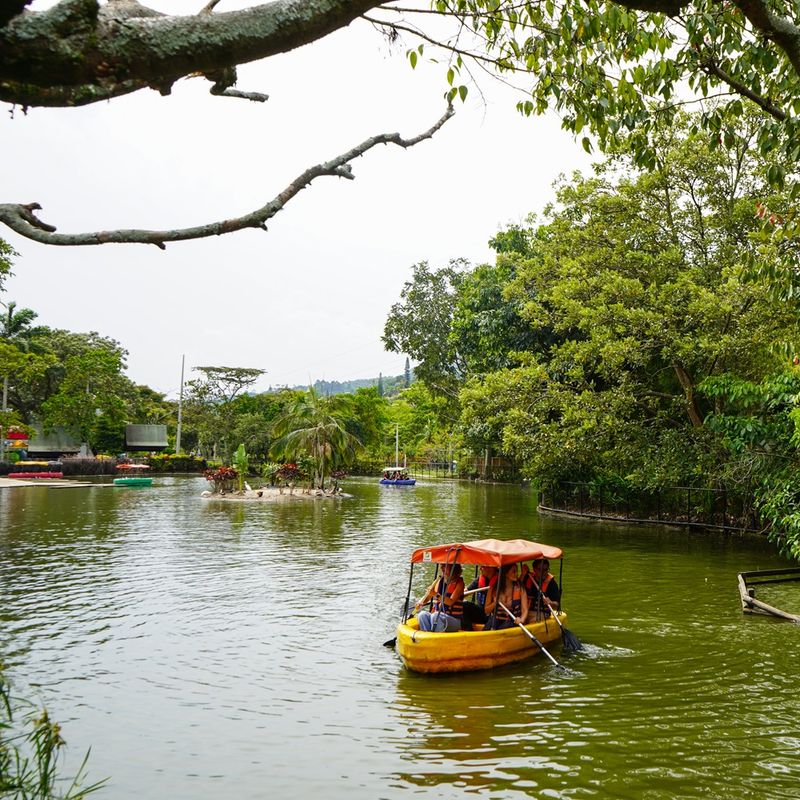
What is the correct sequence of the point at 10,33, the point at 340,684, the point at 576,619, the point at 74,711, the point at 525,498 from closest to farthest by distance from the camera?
the point at 10,33
the point at 74,711
the point at 340,684
the point at 576,619
the point at 525,498

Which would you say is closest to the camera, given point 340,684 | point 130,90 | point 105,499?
point 130,90

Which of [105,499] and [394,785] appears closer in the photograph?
[394,785]

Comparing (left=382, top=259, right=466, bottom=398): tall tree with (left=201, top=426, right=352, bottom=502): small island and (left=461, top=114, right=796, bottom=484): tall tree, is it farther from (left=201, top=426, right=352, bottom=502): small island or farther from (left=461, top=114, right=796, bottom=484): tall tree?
(left=461, top=114, right=796, bottom=484): tall tree

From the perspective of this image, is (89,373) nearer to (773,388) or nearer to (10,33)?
(773,388)

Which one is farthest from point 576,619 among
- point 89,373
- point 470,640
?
point 89,373

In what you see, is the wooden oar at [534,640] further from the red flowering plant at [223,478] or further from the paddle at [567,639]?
the red flowering plant at [223,478]

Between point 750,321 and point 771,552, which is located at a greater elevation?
point 750,321

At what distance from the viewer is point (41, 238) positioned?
161 inches

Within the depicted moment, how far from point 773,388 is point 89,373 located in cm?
5427

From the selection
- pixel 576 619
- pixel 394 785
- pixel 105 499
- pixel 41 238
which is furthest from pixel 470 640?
pixel 105 499

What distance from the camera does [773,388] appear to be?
19.8m

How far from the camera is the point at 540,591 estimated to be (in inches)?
490

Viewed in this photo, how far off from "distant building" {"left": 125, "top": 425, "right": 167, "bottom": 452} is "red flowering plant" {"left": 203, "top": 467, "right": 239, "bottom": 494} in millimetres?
28930

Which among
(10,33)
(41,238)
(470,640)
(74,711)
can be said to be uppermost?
(10,33)
